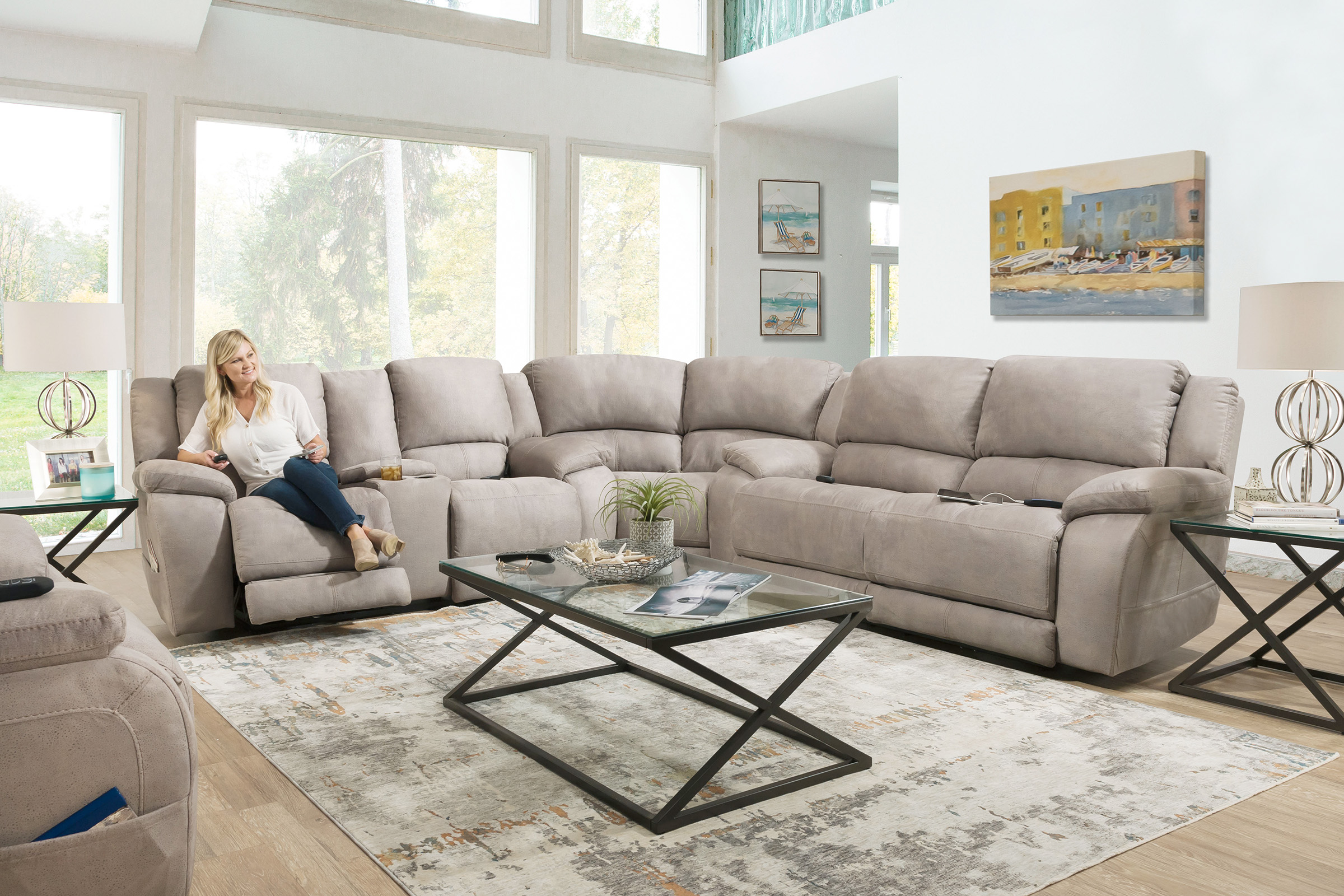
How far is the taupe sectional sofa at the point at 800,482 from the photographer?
3270 mm

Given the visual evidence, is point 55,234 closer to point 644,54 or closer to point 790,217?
point 644,54

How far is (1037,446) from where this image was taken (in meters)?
3.91

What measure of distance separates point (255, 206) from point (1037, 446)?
4541 mm

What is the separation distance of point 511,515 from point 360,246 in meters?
2.81

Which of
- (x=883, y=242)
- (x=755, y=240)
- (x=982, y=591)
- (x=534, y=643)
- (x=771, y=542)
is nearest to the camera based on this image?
(x=982, y=591)

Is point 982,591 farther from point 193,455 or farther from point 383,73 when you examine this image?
point 383,73

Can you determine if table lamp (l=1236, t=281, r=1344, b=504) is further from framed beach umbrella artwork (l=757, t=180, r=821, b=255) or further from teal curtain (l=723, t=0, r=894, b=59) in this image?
framed beach umbrella artwork (l=757, t=180, r=821, b=255)

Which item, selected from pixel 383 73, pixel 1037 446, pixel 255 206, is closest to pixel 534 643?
pixel 1037 446

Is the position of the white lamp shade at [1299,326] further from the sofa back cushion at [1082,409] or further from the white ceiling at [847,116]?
the white ceiling at [847,116]

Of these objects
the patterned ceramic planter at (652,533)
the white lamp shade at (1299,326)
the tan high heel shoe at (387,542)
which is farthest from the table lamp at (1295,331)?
the tan high heel shoe at (387,542)

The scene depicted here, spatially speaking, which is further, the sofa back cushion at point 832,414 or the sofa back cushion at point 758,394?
the sofa back cushion at point 758,394

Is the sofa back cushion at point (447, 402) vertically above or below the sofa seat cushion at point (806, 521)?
above

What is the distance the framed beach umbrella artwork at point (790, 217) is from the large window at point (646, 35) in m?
0.99

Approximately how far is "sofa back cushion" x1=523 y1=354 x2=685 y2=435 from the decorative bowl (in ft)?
7.20
